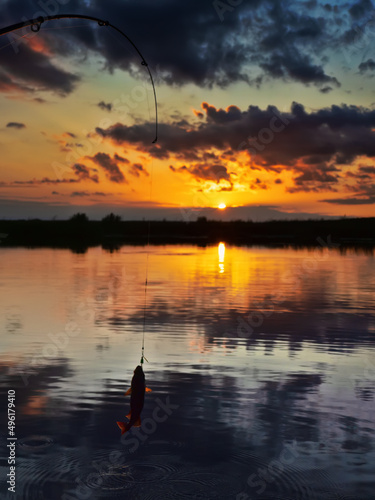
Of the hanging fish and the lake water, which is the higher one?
the hanging fish

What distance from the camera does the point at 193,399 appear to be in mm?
11891

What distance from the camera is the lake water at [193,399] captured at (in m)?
8.32

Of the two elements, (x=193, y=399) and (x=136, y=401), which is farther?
(x=193, y=399)

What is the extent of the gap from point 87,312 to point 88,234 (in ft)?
374

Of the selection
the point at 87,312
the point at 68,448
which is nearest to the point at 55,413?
the point at 68,448

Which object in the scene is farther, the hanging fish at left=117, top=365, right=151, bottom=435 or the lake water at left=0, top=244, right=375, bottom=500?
the lake water at left=0, top=244, right=375, bottom=500

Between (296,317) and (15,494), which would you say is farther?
(296,317)

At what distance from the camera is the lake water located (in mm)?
8320

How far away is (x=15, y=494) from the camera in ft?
25.7

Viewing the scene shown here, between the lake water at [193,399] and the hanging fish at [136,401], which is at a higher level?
the hanging fish at [136,401]

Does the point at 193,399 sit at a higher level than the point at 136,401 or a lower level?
lower

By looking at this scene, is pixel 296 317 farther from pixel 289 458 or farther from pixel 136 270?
pixel 136 270

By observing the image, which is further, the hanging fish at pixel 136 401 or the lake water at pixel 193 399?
the lake water at pixel 193 399

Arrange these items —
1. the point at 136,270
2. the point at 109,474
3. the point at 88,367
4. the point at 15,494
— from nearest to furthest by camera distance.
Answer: the point at 15,494, the point at 109,474, the point at 88,367, the point at 136,270
